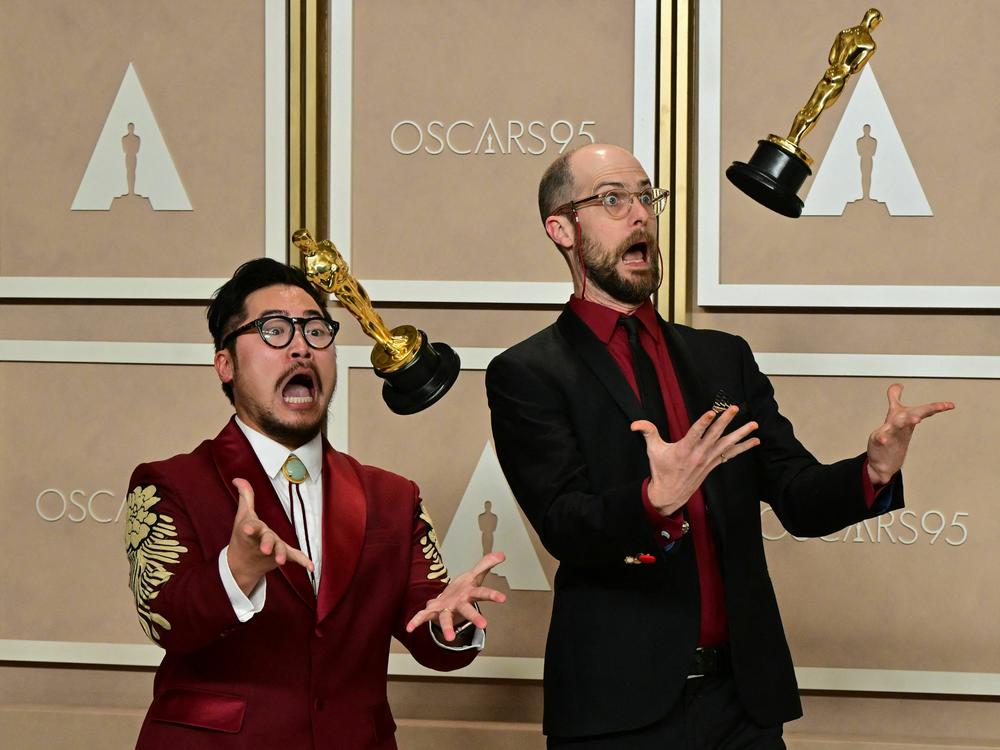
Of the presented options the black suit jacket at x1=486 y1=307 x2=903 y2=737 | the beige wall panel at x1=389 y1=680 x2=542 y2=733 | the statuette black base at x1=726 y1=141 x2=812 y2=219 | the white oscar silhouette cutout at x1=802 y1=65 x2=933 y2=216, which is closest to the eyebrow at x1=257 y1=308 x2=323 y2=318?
the black suit jacket at x1=486 y1=307 x2=903 y2=737

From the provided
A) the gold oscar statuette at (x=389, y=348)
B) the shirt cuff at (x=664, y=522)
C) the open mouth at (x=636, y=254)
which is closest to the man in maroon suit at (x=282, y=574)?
the gold oscar statuette at (x=389, y=348)

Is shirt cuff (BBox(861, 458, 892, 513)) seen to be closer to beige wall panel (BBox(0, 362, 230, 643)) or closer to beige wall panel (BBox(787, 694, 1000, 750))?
→ beige wall panel (BBox(787, 694, 1000, 750))

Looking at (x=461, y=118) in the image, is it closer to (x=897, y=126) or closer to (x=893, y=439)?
(x=897, y=126)

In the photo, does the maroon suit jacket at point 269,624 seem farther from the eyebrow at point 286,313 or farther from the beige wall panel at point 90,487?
the beige wall panel at point 90,487

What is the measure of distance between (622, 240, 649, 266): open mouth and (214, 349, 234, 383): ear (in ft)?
2.77

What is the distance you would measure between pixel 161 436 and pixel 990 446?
2.44m

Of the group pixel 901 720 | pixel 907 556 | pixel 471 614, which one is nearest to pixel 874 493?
pixel 471 614

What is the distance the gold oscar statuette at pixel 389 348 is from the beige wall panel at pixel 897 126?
4.51 ft

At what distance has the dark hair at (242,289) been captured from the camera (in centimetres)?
253

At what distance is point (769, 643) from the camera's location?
231 centimetres

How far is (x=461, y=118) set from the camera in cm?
361

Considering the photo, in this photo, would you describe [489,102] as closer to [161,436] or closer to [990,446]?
[161,436]

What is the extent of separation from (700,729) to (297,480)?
0.90m

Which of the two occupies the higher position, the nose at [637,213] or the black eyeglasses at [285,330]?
the nose at [637,213]
